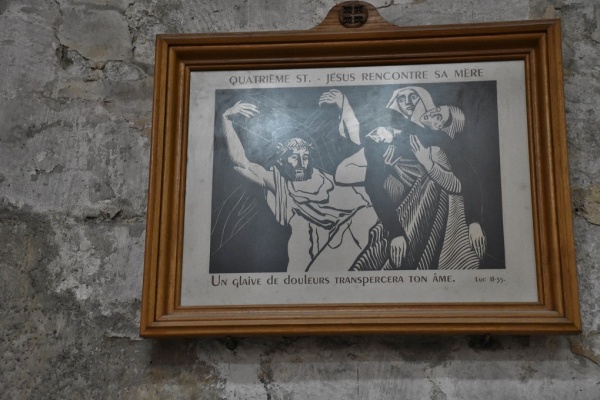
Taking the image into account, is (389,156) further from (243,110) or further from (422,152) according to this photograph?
(243,110)

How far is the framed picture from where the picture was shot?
152 centimetres

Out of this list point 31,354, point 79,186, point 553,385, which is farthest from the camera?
point 79,186

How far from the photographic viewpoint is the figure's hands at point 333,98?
1.68 meters

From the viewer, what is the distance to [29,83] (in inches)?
69.9

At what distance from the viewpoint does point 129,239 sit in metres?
1.65

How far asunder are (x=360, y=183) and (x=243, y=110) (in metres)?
0.33

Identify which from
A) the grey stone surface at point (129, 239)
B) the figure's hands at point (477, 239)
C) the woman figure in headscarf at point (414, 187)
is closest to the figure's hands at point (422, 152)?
the woman figure in headscarf at point (414, 187)

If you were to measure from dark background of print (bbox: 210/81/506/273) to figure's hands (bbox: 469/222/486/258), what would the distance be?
1cm

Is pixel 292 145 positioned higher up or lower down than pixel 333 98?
lower down

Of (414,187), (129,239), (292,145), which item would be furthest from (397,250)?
(129,239)

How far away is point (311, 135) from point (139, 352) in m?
0.62

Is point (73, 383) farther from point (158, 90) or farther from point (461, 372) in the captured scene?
point (461, 372)

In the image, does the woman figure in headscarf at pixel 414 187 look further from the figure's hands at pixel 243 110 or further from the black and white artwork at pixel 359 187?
the figure's hands at pixel 243 110

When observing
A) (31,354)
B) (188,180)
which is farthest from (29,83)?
(31,354)
